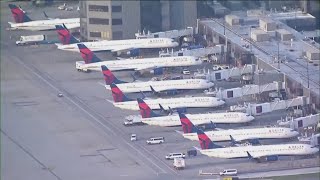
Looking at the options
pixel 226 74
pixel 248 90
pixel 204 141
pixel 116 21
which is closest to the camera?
pixel 204 141

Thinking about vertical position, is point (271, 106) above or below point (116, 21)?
below

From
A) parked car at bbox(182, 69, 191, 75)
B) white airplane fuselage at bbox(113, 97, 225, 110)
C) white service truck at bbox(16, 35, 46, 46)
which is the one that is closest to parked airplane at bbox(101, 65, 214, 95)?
white airplane fuselage at bbox(113, 97, 225, 110)

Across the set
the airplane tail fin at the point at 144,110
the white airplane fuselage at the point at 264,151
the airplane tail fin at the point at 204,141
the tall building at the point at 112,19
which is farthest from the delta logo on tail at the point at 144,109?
the tall building at the point at 112,19

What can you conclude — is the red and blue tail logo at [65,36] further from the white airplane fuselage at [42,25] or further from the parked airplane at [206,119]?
the parked airplane at [206,119]

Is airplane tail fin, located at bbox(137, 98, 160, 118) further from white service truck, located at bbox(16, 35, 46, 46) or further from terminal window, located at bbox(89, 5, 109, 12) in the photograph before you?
white service truck, located at bbox(16, 35, 46, 46)

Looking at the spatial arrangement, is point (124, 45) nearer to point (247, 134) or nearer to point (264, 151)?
point (247, 134)

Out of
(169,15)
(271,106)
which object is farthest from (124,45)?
(271,106)
